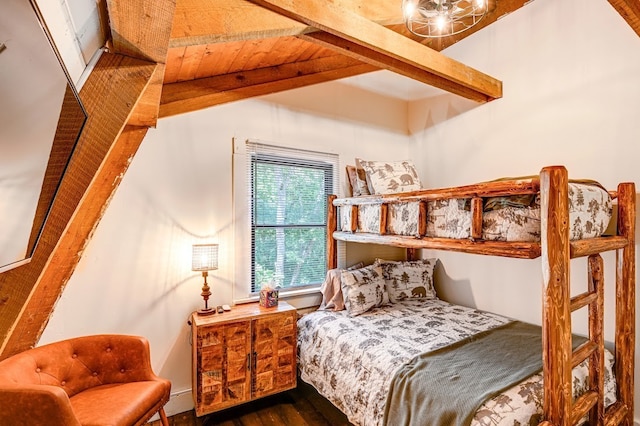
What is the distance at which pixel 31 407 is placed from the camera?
4.18ft

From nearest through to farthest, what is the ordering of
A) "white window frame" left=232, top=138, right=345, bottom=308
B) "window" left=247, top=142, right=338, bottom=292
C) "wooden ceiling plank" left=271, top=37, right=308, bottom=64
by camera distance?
"wooden ceiling plank" left=271, top=37, right=308, bottom=64
"white window frame" left=232, top=138, right=345, bottom=308
"window" left=247, top=142, right=338, bottom=292

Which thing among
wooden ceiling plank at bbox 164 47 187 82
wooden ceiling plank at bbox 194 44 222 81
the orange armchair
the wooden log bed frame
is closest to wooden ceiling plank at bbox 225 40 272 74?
wooden ceiling plank at bbox 194 44 222 81

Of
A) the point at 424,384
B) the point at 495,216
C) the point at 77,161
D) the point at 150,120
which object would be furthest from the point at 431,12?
the point at 424,384

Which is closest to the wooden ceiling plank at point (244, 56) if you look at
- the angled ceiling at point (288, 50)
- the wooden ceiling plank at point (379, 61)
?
the angled ceiling at point (288, 50)

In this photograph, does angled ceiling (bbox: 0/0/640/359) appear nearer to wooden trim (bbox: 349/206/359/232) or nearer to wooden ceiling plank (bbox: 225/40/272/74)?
wooden ceiling plank (bbox: 225/40/272/74)

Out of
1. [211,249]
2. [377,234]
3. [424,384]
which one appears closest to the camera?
[424,384]

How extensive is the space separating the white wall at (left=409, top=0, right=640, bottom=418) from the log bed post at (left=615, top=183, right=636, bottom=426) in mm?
212

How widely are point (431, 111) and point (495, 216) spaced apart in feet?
7.29

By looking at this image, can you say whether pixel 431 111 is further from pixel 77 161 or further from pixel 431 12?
pixel 77 161

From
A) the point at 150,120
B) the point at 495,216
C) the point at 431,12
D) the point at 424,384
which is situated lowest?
the point at 424,384

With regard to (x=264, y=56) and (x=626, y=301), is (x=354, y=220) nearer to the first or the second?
(x=264, y=56)

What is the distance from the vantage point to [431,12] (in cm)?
170

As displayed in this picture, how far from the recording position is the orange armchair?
4.19 ft

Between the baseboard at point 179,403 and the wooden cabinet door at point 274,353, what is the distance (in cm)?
58
